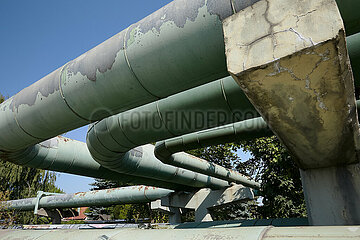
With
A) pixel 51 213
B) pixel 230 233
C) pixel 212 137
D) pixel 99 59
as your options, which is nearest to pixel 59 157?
pixel 212 137

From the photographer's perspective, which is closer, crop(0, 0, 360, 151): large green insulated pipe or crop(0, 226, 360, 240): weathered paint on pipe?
crop(0, 226, 360, 240): weathered paint on pipe

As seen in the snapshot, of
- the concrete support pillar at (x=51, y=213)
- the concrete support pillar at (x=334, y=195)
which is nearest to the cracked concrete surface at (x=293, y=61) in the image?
the concrete support pillar at (x=334, y=195)

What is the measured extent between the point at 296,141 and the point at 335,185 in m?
1.18

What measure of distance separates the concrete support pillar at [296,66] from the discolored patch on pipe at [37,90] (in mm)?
2018

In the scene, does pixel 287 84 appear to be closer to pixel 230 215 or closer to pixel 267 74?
pixel 267 74

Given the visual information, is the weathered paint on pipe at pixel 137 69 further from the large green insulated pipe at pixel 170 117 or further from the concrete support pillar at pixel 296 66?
the large green insulated pipe at pixel 170 117

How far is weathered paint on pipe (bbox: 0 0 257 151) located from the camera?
1.97 m

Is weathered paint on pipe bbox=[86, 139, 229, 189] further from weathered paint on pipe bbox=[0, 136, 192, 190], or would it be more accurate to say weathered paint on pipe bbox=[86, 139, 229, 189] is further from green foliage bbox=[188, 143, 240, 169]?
green foliage bbox=[188, 143, 240, 169]

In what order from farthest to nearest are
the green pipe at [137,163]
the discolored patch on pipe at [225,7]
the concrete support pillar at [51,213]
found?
the concrete support pillar at [51,213], the green pipe at [137,163], the discolored patch on pipe at [225,7]

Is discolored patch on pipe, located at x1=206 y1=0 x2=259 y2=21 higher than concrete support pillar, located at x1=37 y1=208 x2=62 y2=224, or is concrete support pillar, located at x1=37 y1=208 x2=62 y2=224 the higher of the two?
discolored patch on pipe, located at x1=206 y1=0 x2=259 y2=21

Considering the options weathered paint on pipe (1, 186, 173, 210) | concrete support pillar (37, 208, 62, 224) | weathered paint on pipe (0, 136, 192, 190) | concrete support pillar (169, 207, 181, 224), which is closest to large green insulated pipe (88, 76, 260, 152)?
weathered paint on pipe (0, 136, 192, 190)

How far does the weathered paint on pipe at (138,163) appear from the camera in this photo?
522 centimetres

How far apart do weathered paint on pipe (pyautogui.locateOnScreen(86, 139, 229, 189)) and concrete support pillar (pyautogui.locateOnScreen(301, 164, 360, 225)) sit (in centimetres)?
360

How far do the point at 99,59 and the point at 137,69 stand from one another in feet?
1.54
